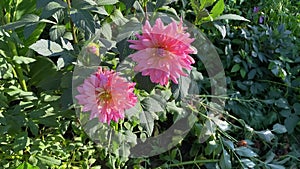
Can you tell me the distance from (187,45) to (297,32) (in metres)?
1.33

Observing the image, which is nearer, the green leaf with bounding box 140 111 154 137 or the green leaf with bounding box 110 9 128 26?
the green leaf with bounding box 110 9 128 26

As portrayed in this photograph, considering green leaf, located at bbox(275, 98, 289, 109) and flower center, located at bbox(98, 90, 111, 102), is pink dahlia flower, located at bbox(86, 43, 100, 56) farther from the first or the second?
green leaf, located at bbox(275, 98, 289, 109)

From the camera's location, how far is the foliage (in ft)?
4.18

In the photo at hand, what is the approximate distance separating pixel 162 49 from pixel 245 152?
79cm

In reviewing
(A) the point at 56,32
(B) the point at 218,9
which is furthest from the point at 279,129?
(A) the point at 56,32

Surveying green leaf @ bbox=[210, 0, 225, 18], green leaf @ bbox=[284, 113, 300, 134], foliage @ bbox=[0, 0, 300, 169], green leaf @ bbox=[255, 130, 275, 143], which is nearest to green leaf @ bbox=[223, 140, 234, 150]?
foliage @ bbox=[0, 0, 300, 169]

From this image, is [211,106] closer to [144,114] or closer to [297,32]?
[144,114]

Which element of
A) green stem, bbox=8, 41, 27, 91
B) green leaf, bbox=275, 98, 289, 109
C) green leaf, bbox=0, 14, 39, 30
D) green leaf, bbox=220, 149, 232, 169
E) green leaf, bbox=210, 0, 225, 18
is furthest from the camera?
green leaf, bbox=275, 98, 289, 109

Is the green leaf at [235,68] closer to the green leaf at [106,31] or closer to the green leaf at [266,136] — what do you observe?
the green leaf at [266,136]

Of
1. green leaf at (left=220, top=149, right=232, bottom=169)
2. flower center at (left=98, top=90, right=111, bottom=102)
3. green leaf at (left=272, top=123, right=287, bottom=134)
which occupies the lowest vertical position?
green leaf at (left=220, top=149, right=232, bottom=169)

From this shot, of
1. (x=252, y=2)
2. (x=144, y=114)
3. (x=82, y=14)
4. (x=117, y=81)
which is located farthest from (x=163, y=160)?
(x=252, y=2)

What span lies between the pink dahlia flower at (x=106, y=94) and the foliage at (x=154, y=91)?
6cm

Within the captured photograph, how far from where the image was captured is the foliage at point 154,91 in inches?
50.1

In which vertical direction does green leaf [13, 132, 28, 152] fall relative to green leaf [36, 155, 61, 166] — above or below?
above
